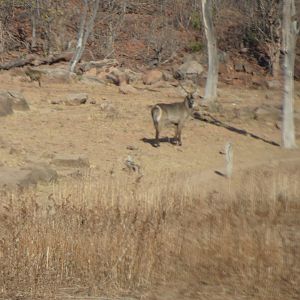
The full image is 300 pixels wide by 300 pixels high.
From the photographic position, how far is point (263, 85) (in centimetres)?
2802

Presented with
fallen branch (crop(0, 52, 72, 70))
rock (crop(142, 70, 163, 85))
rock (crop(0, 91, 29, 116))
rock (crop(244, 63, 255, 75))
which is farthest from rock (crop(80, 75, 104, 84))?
rock (crop(244, 63, 255, 75))

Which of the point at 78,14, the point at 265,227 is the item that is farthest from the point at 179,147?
the point at 78,14

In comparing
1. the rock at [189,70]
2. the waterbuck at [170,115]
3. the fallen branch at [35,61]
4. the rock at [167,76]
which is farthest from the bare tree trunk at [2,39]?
the waterbuck at [170,115]

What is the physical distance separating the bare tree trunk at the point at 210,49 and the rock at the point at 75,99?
172 inches

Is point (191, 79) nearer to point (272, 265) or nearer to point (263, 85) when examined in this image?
point (263, 85)

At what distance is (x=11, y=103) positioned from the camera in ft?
59.0

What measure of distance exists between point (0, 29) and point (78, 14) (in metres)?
6.03

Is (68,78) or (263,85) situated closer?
(68,78)

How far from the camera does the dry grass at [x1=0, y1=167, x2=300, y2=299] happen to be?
18.4 ft

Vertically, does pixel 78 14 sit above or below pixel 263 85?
above

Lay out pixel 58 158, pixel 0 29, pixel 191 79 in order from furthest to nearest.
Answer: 1. pixel 0 29
2. pixel 191 79
3. pixel 58 158

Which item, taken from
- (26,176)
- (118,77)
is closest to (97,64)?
(118,77)

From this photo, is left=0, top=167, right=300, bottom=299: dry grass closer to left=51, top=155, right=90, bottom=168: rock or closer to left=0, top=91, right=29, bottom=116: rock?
left=51, top=155, right=90, bottom=168: rock

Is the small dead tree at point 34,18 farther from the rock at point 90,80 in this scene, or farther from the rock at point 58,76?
the rock at point 58,76
